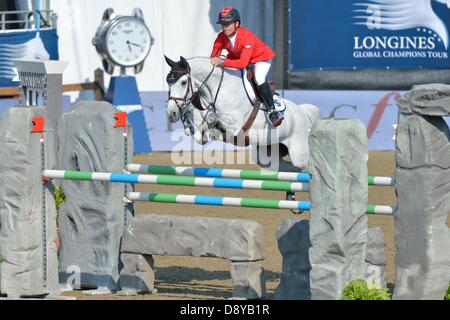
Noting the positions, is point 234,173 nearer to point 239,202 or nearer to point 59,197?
point 239,202

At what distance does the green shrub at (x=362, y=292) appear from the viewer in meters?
6.68

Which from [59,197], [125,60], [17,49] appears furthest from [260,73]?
[17,49]

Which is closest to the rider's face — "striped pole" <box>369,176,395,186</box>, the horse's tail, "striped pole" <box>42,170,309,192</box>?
the horse's tail

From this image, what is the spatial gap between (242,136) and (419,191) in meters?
3.93

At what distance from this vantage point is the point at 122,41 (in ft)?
59.4

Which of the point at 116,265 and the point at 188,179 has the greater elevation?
the point at 188,179

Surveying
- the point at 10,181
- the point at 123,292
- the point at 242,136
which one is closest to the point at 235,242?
the point at 123,292

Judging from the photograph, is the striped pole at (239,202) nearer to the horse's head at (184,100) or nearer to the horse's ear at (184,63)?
the horse's head at (184,100)

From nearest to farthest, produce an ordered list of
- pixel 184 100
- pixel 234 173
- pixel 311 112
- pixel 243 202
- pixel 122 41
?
pixel 243 202, pixel 234 173, pixel 184 100, pixel 311 112, pixel 122 41

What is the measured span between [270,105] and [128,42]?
7644mm

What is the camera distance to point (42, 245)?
328 inches

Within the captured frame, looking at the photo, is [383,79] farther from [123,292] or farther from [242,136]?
[123,292]

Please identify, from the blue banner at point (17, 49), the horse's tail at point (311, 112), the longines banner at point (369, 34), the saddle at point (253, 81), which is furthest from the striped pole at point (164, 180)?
the longines banner at point (369, 34)

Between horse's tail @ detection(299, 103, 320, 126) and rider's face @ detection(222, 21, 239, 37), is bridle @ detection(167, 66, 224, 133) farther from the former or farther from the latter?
horse's tail @ detection(299, 103, 320, 126)
